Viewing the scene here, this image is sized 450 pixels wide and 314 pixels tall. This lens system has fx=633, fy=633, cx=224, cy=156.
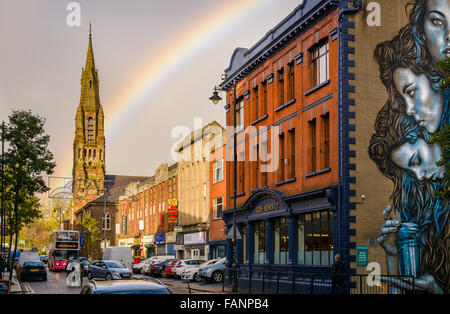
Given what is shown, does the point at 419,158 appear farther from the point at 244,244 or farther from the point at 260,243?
the point at 244,244

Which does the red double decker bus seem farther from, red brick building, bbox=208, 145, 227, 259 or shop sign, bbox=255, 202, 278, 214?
shop sign, bbox=255, 202, 278, 214

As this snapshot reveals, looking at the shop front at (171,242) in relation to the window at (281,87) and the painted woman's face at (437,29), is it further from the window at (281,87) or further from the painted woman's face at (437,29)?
the painted woman's face at (437,29)

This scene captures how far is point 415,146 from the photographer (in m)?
29.8

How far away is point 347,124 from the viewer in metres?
28.9

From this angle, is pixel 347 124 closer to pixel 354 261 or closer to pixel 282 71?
pixel 354 261

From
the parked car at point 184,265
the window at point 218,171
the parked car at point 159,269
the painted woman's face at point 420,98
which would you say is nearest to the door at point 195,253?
the window at point 218,171

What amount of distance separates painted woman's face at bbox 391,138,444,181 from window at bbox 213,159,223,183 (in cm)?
2888

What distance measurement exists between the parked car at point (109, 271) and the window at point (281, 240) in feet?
34.0

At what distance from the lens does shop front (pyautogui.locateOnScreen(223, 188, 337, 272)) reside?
99.2ft

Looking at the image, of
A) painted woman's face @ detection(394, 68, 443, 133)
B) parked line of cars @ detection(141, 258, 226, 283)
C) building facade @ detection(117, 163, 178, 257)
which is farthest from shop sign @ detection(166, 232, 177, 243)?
painted woman's face @ detection(394, 68, 443, 133)

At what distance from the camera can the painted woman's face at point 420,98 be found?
30.2 meters

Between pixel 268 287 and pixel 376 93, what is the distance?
11.2m
